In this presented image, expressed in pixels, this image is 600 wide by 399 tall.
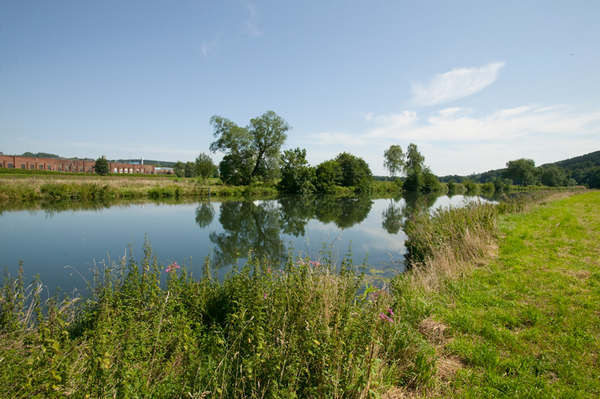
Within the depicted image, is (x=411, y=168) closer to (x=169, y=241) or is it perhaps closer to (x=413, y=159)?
(x=413, y=159)

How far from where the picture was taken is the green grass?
9.87ft

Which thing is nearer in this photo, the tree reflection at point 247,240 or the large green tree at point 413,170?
the tree reflection at point 247,240

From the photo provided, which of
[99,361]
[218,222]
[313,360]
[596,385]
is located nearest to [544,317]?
[596,385]

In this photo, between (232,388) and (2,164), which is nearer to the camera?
(232,388)

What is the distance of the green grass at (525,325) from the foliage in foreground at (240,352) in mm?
670

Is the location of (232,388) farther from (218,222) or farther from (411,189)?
(411,189)

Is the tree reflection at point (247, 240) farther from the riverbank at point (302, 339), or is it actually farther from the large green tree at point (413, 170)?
the large green tree at point (413, 170)

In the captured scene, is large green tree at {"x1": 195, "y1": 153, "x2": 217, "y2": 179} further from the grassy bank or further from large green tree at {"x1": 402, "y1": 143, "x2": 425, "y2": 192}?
large green tree at {"x1": 402, "y1": 143, "x2": 425, "y2": 192}

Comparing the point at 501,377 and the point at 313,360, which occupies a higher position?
the point at 313,360

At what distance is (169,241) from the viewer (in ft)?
39.9

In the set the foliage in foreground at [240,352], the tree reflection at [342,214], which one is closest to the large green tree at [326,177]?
the tree reflection at [342,214]

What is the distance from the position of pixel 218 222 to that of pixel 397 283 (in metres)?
14.7

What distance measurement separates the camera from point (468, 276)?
257 inches

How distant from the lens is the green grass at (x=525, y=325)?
301 cm
